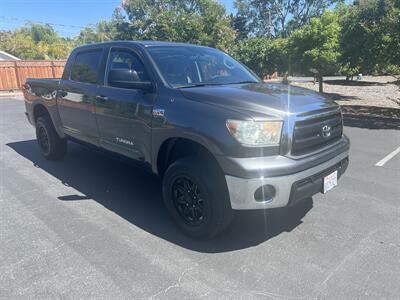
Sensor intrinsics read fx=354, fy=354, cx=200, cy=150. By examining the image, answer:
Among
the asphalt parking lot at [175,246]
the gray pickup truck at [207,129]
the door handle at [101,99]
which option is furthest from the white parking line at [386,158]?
the door handle at [101,99]

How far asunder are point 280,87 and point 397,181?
2.52 meters

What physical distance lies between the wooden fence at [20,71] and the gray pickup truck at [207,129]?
68.9 feet

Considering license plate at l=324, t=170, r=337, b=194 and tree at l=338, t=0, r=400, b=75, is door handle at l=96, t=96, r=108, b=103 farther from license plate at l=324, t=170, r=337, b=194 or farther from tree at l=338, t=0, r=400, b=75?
tree at l=338, t=0, r=400, b=75

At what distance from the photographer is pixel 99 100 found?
443 cm

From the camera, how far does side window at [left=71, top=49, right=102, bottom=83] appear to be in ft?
15.6

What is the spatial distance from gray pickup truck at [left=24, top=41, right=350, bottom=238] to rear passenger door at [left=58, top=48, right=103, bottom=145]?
0.09 feet

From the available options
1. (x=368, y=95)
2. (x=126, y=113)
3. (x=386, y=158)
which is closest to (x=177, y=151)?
(x=126, y=113)

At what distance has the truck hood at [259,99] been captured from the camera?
3.08 m

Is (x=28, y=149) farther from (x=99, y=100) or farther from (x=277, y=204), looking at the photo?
(x=277, y=204)

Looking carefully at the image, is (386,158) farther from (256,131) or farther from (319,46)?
(319,46)

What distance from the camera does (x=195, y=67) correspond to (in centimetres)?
414

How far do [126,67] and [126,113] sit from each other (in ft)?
2.08

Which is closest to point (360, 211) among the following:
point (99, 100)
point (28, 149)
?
point (99, 100)

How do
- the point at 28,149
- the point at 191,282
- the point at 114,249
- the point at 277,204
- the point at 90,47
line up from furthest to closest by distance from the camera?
1. the point at 28,149
2. the point at 90,47
3. the point at 114,249
4. the point at 277,204
5. the point at 191,282
